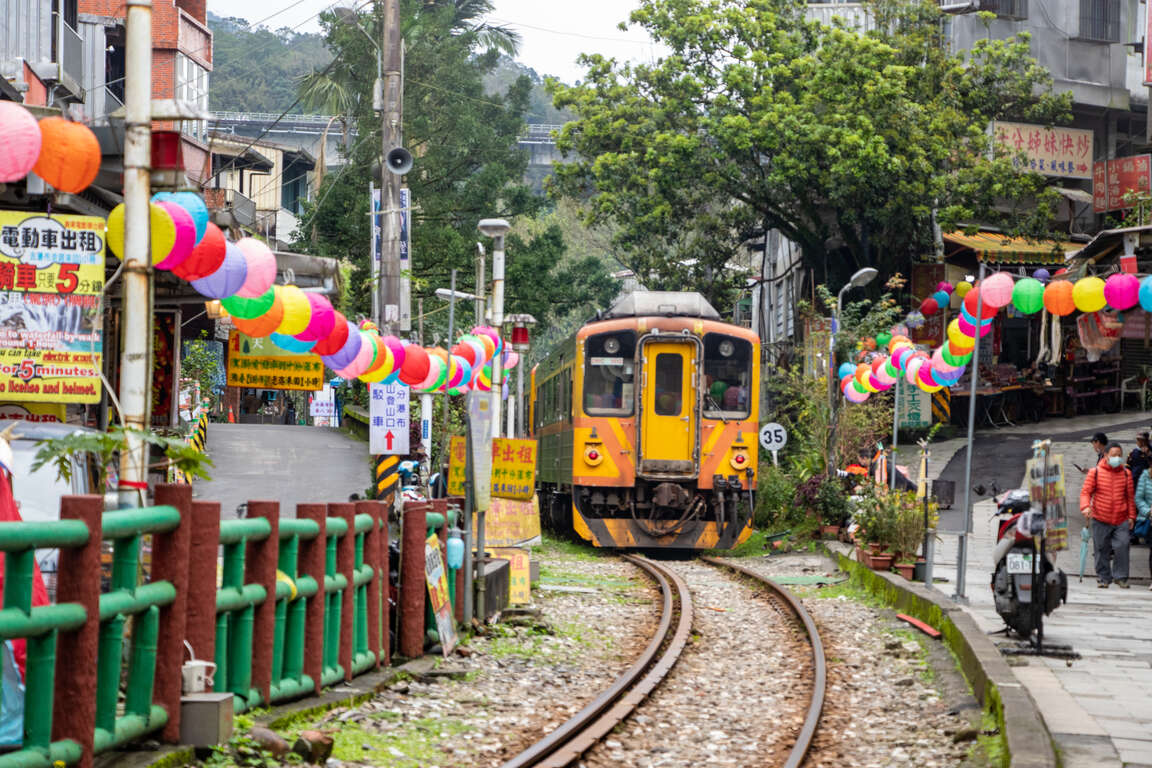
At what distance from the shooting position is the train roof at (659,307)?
19672 mm

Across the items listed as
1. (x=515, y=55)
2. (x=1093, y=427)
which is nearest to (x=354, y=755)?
(x=1093, y=427)

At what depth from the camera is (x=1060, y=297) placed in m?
12.6

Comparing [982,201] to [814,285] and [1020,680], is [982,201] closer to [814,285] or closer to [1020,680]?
[814,285]

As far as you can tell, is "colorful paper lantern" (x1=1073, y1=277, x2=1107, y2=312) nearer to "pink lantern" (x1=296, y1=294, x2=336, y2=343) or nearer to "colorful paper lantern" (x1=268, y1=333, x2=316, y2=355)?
"pink lantern" (x1=296, y1=294, x2=336, y2=343)

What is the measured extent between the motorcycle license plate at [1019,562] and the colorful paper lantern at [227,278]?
549 cm

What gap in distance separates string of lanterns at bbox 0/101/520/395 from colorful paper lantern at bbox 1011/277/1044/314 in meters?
5.54

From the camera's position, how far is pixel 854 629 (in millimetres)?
12805

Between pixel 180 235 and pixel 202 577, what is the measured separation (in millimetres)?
2095

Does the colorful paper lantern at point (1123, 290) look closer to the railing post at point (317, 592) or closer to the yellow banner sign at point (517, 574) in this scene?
the yellow banner sign at point (517, 574)

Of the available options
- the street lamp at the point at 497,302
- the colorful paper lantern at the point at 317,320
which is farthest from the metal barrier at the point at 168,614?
the street lamp at the point at 497,302

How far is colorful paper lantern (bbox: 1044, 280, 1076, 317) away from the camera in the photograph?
41.1ft

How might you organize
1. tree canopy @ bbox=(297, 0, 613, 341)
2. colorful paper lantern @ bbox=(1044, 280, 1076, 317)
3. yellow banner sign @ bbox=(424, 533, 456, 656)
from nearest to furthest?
1. yellow banner sign @ bbox=(424, 533, 456, 656)
2. colorful paper lantern @ bbox=(1044, 280, 1076, 317)
3. tree canopy @ bbox=(297, 0, 613, 341)

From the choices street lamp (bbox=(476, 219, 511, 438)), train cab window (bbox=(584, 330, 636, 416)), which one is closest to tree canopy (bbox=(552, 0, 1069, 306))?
street lamp (bbox=(476, 219, 511, 438))

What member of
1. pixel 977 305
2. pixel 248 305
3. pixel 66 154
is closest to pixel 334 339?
pixel 248 305
